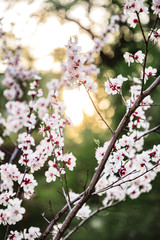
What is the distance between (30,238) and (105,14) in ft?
18.1

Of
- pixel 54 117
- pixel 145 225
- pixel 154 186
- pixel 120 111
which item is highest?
pixel 54 117

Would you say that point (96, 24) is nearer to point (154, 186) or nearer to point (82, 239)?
point (154, 186)

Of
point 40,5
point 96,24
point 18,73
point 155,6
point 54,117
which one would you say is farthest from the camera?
point 96,24

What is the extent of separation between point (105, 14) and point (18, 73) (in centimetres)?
348

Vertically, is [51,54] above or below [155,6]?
below

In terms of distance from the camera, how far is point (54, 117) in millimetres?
1559

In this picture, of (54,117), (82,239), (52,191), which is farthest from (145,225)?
(54,117)

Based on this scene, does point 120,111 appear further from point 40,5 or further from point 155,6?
point 155,6

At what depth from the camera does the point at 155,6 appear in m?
1.23

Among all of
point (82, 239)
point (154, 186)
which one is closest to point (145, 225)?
point (154, 186)

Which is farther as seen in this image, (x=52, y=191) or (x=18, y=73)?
(x=52, y=191)

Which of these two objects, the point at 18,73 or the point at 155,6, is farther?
the point at 18,73

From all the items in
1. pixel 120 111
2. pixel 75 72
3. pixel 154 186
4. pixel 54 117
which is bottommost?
pixel 154 186

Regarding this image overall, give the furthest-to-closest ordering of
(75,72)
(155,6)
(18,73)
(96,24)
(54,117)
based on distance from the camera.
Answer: (96,24) → (18,73) → (54,117) → (75,72) → (155,6)
